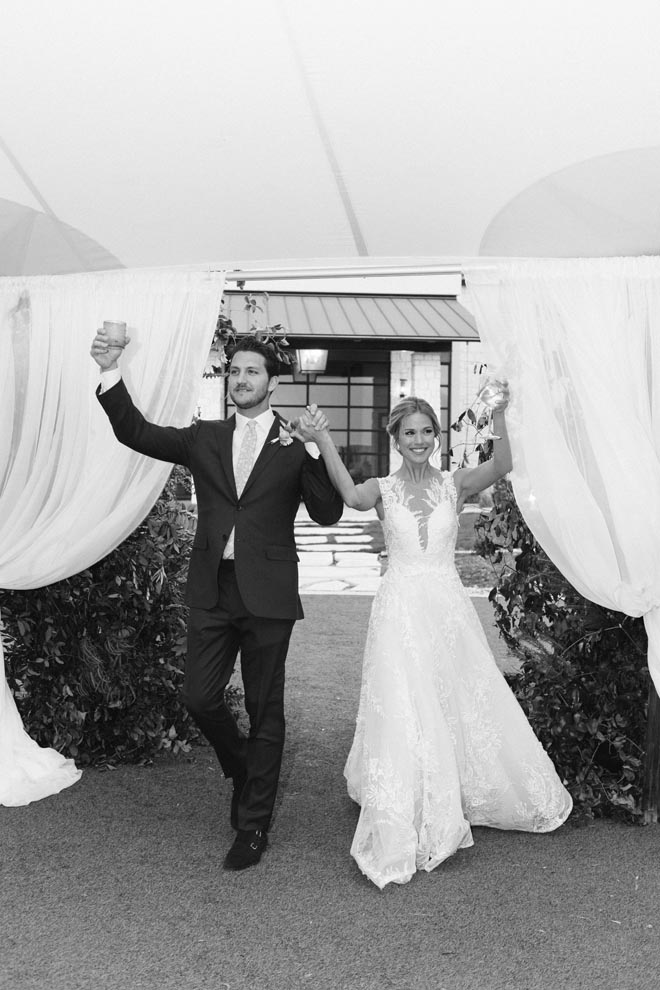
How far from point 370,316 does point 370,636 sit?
13.5 metres

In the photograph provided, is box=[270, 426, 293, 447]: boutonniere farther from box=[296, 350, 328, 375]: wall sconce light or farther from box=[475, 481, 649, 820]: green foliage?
box=[296, 350, 328, 375]: wall sconce light

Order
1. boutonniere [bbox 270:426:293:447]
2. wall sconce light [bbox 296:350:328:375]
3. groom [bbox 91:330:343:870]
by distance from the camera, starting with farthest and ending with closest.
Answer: wall sconce light [bbox 296:350:328:375] → groom [bbox 91:330:343:870] → boutonniere [bbox 270:426:293:447]

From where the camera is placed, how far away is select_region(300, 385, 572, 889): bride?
3.30 metres

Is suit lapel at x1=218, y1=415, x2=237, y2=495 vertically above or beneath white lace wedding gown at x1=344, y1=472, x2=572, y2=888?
above

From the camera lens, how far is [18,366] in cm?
408

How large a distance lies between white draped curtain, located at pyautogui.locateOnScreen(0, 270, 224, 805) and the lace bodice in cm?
95

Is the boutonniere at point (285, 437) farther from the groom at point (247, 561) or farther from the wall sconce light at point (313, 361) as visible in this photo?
the wall sconce light at point (313, 361)

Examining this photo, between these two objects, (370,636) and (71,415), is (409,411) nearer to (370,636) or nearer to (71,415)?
(370,636)

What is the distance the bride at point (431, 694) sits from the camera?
330 centimetres

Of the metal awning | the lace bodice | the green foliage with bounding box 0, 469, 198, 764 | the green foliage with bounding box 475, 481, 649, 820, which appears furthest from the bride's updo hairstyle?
the metal awning

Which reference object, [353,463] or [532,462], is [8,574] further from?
[353,463]

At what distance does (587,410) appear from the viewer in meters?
3.45

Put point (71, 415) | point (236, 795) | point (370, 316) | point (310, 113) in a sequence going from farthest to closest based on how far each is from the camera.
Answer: point (370, 316)
point (71, 415)
point (236, 795)
point (310, 113)

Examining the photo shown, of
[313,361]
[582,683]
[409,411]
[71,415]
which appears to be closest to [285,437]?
[409,411]
